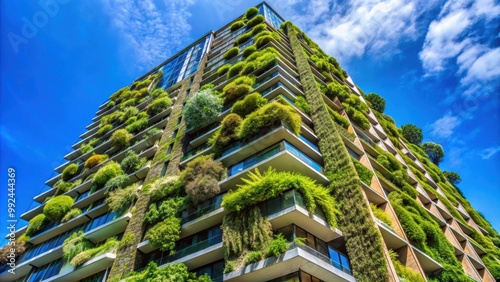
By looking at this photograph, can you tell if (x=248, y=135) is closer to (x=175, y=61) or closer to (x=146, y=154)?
(x=146, y=154)

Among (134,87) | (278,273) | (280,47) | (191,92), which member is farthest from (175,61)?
(278,273)

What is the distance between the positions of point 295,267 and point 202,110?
19.3m

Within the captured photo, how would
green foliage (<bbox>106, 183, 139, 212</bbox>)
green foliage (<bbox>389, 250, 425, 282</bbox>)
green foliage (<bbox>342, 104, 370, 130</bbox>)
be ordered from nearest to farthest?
green foliage (<bbox>389, 250, 425, 282</bbox>)
green foliage (<bbox>106, 183, 139, 212</bbox>)
green foliage (<bbox>342, 104, 370, 130</bbox>)

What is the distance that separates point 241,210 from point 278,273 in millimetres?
4292

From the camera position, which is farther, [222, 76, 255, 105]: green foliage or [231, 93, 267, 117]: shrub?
[222, 76, 255, 105]: green foliage

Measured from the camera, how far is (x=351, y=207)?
17578 mm

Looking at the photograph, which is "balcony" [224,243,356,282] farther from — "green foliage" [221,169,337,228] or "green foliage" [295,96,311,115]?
"green foliage" [295,96,311,115]

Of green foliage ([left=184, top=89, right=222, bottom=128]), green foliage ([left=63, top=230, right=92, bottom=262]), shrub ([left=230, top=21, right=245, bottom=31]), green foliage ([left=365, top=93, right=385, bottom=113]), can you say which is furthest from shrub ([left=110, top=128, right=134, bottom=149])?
green foliage ([left=365, top=93, right=385, bottom=113])

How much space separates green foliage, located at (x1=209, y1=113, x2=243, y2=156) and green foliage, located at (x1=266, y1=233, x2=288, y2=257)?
10989mm

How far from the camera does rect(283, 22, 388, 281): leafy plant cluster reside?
15.1 meters

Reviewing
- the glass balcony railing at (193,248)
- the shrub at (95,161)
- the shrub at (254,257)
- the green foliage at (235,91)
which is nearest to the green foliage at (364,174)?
the shrub at (254,257)

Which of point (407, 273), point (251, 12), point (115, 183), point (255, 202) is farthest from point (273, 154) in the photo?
point (251, 12)

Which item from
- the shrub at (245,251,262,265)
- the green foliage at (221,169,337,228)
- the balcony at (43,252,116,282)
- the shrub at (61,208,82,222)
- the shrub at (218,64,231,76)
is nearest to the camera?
the shrub at (245,251,262,265)

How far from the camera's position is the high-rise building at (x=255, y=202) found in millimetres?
16500
